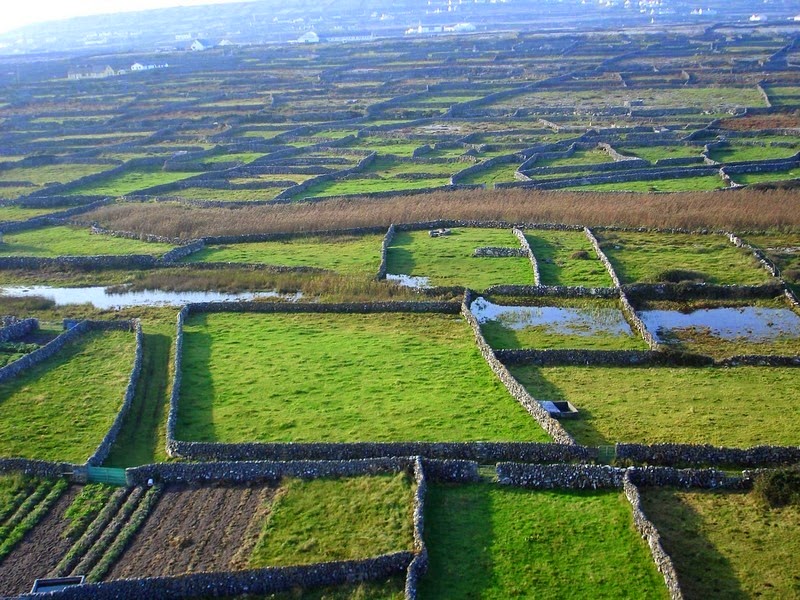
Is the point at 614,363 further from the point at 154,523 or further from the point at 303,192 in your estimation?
the point at 303,192

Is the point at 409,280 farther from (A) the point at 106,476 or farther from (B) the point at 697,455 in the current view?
(A) the point at 106,476

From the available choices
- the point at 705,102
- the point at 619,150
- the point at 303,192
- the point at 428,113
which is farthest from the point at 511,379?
the point at 705,102

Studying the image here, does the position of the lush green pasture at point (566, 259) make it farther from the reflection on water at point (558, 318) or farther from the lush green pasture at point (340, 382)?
the lush green pasture at point (340, 382)

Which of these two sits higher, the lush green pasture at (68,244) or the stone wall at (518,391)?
the lush green pasture at (68,244)

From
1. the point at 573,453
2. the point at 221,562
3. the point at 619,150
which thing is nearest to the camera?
the point at 221,562

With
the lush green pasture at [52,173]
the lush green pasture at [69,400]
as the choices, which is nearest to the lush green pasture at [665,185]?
the lush green pasture at [69,400]

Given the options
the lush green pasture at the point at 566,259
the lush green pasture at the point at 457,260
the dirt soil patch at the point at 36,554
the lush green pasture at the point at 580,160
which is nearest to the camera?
the dirt soil patch at the point at 36,554

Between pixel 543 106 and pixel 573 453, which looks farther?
pixel 543 106
